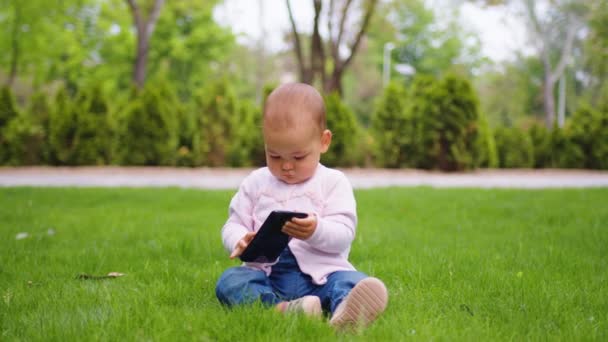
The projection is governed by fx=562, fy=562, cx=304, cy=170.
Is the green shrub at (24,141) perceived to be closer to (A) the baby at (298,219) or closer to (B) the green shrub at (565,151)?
(A) the baby at (298,219)

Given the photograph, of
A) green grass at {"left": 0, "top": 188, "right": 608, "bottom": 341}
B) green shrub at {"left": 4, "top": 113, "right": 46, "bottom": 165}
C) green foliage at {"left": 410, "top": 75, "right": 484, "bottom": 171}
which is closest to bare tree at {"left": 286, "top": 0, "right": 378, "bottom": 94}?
green foliage at {"left": 410, "top": 75, "right": 484, "bottom": 171}

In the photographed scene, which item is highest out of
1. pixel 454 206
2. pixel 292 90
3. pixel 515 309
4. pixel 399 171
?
pixel 292 90

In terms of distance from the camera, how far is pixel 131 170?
43.1 feet

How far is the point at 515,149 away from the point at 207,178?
10466mm

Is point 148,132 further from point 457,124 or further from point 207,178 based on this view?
point 457,124

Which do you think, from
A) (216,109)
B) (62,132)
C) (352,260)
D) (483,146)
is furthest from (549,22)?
A: (352,260)

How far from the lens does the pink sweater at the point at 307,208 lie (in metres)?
2.89

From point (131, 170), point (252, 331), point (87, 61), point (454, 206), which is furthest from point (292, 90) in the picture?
point (87, 61)

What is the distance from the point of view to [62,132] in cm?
1375

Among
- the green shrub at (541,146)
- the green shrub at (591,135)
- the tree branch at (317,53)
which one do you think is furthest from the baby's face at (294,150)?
the green shrub at (541,146)

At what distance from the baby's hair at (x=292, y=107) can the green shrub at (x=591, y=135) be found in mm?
16221

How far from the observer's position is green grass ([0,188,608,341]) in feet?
8.05

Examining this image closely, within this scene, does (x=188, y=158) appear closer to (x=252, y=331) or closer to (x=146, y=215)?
(x=146, y=215)

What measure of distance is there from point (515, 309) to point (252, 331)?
1.37 meters
